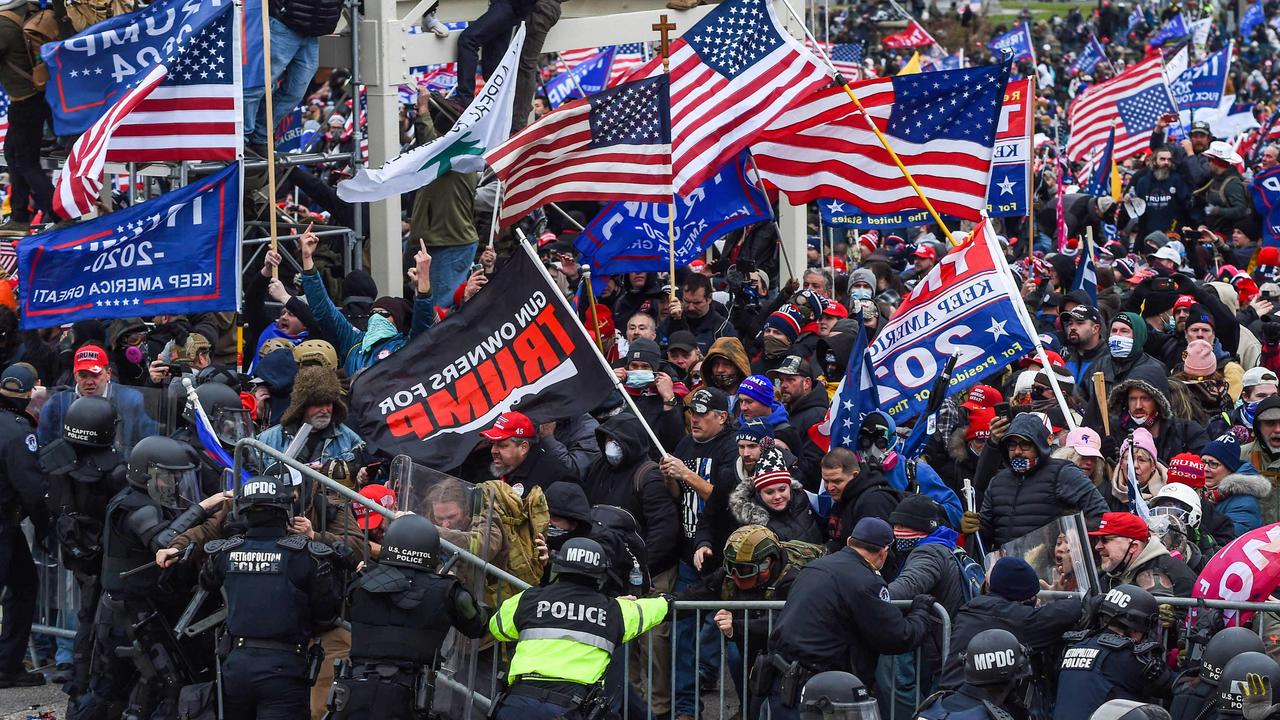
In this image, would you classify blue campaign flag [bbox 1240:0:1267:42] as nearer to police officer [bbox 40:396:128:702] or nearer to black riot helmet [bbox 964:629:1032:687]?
police officer [bbox 40:396:128:702]

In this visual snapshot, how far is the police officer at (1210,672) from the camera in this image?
8.32 m

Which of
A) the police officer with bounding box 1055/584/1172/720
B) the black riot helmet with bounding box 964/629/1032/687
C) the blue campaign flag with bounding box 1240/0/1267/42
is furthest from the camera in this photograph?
the blue campaign flag with bounding box 1240/0/1267/42

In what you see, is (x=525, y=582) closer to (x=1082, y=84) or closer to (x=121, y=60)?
(x=121, y=60)

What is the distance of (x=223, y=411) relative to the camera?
11406mm

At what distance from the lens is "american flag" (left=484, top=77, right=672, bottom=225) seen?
543 inches

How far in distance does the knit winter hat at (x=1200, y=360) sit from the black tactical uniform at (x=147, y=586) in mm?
6611

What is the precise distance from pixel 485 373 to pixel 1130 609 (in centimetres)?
431

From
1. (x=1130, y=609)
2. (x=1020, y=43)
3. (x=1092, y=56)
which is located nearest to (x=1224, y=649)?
(x=1130, y=609)

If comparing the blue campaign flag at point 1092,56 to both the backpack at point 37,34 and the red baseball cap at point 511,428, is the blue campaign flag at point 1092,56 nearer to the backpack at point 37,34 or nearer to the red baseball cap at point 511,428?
the backpack at point 37,34

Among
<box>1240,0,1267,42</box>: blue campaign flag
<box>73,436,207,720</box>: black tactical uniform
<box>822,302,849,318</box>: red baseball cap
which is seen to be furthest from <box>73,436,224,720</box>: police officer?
<box>1240,0,1267,42</box>: blue campaign flag

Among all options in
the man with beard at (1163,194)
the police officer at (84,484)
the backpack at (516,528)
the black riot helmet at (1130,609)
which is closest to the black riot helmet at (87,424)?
the police officer at (84,484)

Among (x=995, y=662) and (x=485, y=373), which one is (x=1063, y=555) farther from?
(x=485, y=373)

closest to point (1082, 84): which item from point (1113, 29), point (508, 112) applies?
point (1113, 29)

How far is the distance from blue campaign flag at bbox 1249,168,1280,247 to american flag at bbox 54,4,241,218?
34.5 feet
